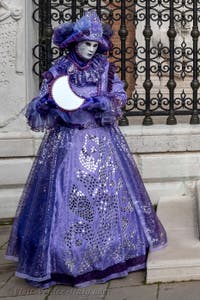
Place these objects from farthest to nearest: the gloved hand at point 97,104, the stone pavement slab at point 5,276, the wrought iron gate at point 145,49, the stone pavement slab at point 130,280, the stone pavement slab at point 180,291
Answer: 1. the wrought iron gate at point 145,49
2. the stone pavement slab at point 5,276
3. the stone pavement slab at point 130,280
4. the gloved hand at point 97,104
5. the stone pavement slab at point 180,291

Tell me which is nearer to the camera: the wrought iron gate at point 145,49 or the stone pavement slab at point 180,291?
the stone pavement slab at point 180,291

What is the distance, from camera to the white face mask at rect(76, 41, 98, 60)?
14.1 feet

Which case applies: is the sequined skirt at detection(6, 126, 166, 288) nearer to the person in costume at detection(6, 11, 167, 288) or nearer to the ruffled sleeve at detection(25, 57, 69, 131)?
the person in costume at detection(6, 11, 167, 288)

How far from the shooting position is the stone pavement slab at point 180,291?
13.4ft

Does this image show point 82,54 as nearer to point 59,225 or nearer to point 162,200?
point 59,225

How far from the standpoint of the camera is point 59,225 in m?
4.23

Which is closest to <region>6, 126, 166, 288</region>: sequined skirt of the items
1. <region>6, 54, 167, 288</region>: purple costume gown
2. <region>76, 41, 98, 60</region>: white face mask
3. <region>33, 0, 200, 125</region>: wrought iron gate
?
<region>6, 54, 167, 288</region>: purple costume gown

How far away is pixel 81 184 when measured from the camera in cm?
428

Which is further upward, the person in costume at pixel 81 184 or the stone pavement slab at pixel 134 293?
the person in costume at pixel 81 184

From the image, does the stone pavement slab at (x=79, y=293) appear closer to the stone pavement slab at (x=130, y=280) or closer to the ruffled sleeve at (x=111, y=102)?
the stone pavement slab at (x=130, y=280)

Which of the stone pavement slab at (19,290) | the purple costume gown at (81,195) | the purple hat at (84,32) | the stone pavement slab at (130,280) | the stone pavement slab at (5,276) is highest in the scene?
the purple hat at (84,32)

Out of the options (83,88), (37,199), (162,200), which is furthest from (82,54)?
(162,200)

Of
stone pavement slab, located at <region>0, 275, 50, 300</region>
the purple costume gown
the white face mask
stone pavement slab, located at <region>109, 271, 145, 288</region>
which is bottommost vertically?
stone pavement slab, located at <region>0, 275, 50, 300</region>

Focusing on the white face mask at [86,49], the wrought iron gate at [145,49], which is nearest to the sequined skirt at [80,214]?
the white face mask at [86,49]
